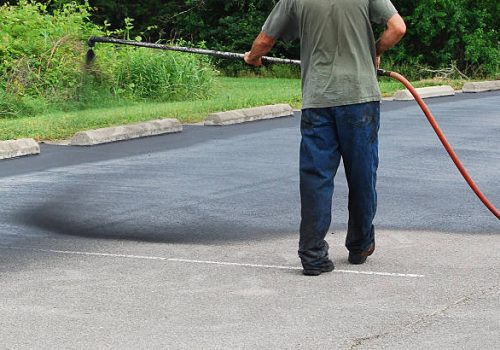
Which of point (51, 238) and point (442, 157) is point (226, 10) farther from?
point (51, 238)

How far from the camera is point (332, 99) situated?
766 centimetres

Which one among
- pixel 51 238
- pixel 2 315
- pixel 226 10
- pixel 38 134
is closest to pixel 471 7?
pixel 226 10

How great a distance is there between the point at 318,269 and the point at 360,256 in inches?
16.0

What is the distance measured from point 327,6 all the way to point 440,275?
70.4 inches

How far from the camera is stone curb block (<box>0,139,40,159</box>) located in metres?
13.6

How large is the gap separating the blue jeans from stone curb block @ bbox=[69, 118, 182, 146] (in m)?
7.42

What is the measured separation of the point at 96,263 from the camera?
26.3ft

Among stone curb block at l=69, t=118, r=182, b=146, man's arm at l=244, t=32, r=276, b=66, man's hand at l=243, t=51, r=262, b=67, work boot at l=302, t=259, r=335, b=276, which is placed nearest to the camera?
work boot at l=302, t=259, r=335, b=276

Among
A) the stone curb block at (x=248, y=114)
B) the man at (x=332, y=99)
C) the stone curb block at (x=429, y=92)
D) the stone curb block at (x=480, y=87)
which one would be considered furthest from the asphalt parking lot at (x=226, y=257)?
the stone curb block at (x=480, y=87)

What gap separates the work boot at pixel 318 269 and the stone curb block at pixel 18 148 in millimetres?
6644

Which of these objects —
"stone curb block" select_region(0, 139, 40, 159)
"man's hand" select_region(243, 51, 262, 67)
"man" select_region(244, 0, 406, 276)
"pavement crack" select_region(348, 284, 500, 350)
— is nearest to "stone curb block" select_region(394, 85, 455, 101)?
"stone curb block" select_region(0, 139, 40, 159)

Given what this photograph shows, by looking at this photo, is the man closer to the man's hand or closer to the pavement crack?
the man's hand

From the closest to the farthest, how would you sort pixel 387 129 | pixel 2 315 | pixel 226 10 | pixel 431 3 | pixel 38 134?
pixel 2 315 < pixel 38 134 < pixel 387 129 < pixel 431 3 < pixel 226 10

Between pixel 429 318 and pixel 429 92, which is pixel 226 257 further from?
pixel 429 92
